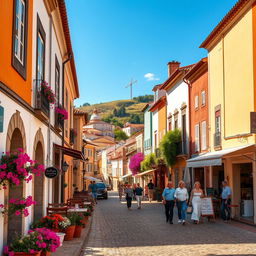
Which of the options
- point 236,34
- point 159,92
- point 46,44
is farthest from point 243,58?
point 159,92

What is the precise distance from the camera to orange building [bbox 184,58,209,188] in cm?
2378

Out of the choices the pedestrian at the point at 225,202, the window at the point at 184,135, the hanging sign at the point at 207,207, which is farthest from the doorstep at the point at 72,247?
the window at the point at 184,135

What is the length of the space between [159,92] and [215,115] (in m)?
20.1

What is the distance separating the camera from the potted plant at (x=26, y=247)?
7.42 meters

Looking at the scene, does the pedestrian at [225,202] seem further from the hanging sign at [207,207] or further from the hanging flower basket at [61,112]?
the hanging flower basket at [61,112]

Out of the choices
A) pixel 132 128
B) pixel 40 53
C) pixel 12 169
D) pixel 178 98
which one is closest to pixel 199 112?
pixel 178 98

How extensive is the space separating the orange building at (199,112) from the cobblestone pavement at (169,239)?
7688mm

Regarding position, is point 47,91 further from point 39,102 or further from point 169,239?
point 169,239

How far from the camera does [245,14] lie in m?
17.2

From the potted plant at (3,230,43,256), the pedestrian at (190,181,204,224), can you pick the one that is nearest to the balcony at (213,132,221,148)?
the pedestrian at (190,181,204,224)

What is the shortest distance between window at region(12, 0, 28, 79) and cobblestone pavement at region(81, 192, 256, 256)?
4.69 metres

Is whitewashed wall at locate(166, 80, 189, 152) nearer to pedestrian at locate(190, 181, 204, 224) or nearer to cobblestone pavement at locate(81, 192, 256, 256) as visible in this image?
pedestrian at locate(190, 181, 204, 224)

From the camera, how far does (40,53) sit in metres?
12.0

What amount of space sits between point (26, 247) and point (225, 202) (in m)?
12.1
